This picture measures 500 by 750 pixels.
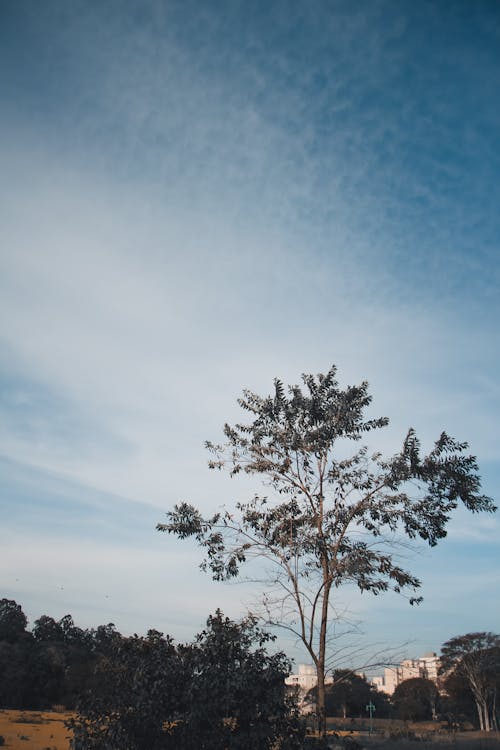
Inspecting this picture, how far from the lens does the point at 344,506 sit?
51.0 feet

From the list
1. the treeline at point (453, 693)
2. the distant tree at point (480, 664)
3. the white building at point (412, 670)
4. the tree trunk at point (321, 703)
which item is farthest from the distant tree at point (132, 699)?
the distant tree at point (480, 664)

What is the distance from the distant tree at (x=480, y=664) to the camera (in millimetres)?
53125

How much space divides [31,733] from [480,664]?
43925mm

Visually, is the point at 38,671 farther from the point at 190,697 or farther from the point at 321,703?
the point at 190,697

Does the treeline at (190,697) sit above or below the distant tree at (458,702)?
above

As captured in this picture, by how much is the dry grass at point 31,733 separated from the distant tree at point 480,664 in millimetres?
40086

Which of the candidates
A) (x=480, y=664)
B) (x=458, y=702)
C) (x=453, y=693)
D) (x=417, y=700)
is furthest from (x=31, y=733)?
(x=417, y=700)

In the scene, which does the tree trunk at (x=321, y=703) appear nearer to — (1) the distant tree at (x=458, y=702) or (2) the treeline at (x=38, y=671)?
(2) the treeline at (x=38, y=671)

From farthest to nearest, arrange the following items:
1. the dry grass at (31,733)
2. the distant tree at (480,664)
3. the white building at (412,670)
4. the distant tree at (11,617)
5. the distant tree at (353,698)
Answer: the distant tree at (353,698)
the distant tree at (11,617)
the distant tree at (480,664)
the dry grass at (31,733)
the white building at (412,670)

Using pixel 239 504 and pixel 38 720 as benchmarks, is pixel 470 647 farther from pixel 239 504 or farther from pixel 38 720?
pixel 239 504

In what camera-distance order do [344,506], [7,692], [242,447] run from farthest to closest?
[7,692], [242,447], [344,506]

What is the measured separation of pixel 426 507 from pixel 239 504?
5388mm

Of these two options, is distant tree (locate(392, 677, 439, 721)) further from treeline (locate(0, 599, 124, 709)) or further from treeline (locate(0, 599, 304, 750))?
treeline (locate(0, 599, 304, 750))

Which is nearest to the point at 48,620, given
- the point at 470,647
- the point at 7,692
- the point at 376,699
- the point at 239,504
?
the point at 7,692
